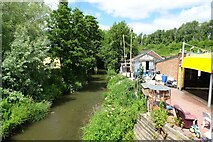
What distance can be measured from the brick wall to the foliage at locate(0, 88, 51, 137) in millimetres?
12100

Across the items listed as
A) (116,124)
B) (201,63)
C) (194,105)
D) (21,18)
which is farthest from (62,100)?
(201,63)

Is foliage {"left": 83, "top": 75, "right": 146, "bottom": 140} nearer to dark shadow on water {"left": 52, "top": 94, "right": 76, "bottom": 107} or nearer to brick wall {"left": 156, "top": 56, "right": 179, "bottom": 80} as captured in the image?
dark shadow on water {"left": 52, "top": 94, "right": 76, "bottom": 107}

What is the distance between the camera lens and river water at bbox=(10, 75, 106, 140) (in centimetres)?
1297

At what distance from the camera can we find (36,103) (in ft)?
53.6

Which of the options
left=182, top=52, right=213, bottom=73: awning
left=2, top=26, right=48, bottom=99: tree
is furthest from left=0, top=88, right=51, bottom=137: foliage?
left=182, top=52, right=213, bottom=73: awning

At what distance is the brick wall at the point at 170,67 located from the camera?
21750mm

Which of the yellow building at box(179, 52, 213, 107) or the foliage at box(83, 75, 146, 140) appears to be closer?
the foliage at box(83, 75, 146, 140)

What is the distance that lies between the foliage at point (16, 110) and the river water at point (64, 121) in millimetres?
493

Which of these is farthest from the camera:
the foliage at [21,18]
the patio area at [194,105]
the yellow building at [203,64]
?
the foliage at [21,18]

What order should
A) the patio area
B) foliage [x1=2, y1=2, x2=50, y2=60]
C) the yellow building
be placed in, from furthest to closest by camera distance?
foliage [x1=2, y1=2, x2=50, y2=60], the yellow building, the patio area

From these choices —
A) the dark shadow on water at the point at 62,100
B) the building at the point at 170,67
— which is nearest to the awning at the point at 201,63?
the building at the point at 170,67

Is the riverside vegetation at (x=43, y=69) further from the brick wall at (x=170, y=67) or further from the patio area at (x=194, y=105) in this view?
the brick wall at (x=170, y=67)

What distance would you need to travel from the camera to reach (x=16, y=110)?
45.3ft

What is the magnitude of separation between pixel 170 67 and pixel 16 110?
15188mm
